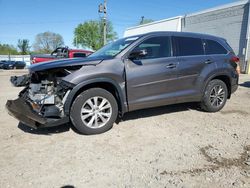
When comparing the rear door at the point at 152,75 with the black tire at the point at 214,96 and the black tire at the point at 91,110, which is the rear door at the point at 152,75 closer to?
the black tire at the point at 91,110

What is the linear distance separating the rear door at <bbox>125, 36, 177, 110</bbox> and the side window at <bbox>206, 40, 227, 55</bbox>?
1192 millimetres

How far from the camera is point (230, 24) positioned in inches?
690

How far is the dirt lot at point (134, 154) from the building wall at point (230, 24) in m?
13.8

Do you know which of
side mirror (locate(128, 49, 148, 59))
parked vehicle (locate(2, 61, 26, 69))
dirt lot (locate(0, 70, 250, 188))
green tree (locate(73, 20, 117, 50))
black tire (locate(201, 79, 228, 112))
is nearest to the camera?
dirt lot (locate(0, 70, 250, 188))

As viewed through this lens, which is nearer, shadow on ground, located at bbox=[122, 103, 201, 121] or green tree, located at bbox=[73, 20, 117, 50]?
shadow on ground, located at bbox=[122, 103, 201, 121]

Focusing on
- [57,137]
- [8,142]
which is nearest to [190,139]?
[57,137]

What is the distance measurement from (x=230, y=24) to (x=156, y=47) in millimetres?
15422

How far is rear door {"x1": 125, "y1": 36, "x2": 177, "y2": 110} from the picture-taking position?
4.40m

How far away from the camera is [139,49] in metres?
4.55

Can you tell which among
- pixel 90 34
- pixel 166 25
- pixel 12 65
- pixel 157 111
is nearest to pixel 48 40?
pixel 90 34

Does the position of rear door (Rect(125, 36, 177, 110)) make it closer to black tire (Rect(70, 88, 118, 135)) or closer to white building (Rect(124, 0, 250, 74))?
black tire (Rect(70, 88, 118, 135))

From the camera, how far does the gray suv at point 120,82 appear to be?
3.93m

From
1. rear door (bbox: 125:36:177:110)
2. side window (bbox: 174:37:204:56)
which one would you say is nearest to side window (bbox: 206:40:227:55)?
side window (bbox: 174:37:204:56)

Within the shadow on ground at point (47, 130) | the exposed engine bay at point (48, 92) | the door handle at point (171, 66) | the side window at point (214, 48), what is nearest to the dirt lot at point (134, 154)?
the shadow on ground at point (47, 130)
